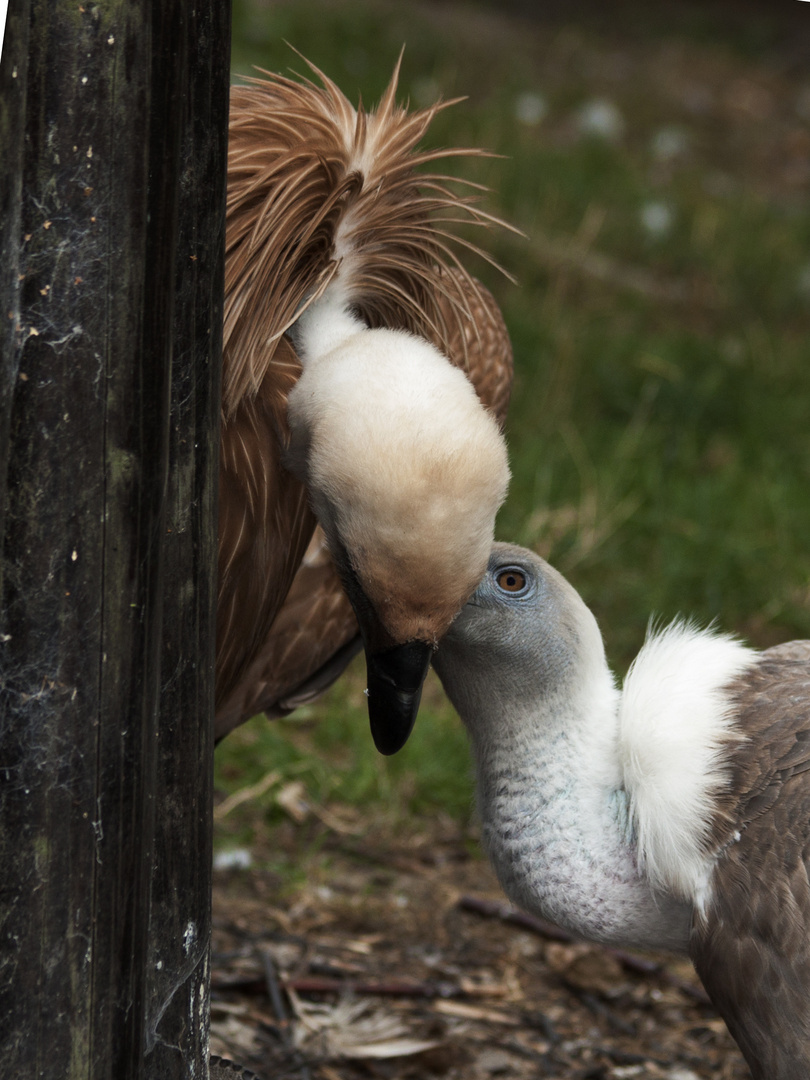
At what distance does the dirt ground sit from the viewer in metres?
2.76

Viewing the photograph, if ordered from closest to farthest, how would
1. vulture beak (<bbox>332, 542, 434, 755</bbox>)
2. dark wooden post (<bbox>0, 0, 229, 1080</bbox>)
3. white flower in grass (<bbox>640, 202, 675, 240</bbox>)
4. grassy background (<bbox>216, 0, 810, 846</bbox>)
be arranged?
1. dark wooden post (<bbox>0, 0, 229, 1080</bbox>)
2. vulture beak (<bbox>332, 542, 434, 755</bbox>)
3. grassy background (<bbox>216, 0, 810, 846</bbox>)
4. white flower in grass (<bbox>640, 202, 675, 240</bbox>)

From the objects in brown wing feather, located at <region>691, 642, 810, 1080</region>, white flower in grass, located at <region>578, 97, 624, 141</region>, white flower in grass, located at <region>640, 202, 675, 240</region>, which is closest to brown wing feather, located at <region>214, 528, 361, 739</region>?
brown wing feather, located at <region>691, 642, 810, 1080</region>

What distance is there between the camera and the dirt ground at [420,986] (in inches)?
109

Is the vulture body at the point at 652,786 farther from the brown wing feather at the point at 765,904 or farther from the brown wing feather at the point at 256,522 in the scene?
the brown wing feather at the point at 256,522

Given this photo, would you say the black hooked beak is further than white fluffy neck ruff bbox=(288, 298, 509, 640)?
Yes

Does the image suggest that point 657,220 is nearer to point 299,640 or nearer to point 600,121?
point 600,121

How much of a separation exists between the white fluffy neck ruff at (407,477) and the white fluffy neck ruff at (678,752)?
49 cm

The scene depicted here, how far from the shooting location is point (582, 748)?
2273 mm

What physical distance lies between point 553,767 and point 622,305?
4.30 meters

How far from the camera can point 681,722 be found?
217cm

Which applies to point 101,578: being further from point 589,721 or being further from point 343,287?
point 589,721

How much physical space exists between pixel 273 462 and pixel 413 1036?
1.27 m

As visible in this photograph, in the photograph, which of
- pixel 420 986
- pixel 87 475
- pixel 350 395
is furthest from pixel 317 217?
pixel 420 986

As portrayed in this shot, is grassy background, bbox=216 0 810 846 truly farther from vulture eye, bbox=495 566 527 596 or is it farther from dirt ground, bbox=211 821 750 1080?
vulture eye, bbox=495 566 527 596
